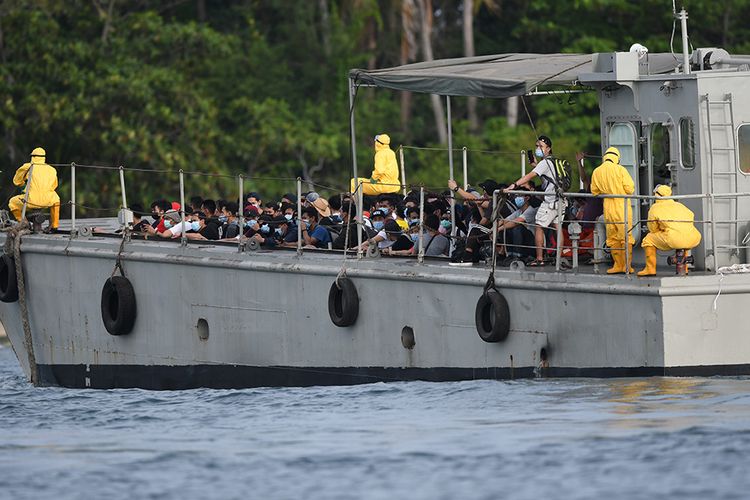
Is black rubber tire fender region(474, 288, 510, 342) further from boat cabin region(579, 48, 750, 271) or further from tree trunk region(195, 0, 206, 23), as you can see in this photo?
tree trunk region(195, 0, 206, 23)

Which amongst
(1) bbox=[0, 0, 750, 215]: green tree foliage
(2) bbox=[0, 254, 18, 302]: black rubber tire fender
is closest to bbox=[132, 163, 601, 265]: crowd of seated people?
(2) bbox=[0, 254, 18, 302]: black rubber tire fender

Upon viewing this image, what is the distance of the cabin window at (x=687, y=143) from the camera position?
17.8 meters

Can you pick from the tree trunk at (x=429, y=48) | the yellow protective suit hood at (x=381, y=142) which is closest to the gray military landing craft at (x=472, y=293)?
the yellow protective suit hood at (x=381, y=142)

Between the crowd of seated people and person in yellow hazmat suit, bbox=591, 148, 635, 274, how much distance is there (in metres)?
0.57

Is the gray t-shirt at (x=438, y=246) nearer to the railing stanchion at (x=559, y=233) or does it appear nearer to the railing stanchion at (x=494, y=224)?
the railing stanchion at (x=494, y=224)

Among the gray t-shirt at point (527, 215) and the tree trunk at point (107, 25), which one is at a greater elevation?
the tree trunk at point (107, 25)

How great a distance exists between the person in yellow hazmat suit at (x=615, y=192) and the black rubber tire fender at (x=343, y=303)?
3.13 meters

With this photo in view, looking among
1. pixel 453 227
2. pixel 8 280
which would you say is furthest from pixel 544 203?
pixel 8 280

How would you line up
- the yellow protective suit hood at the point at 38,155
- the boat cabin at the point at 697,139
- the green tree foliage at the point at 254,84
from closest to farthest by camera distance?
the boat cabin at the point at 697,139 → the yellow protective suit hood at the point at 38,155 → the green tree foliage at the point at 254,84

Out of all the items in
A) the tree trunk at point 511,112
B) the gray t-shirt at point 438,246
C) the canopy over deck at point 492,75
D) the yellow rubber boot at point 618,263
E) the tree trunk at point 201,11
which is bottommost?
the yellow rubber boot at point 618,263

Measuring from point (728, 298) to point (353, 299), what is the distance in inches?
168

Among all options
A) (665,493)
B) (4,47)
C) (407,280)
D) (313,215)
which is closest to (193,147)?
(4,47)

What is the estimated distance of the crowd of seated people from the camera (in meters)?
18.6

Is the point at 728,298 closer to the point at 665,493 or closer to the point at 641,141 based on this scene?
the point at 641,141
